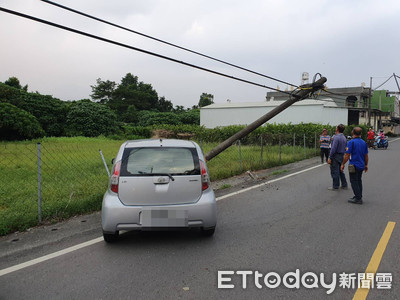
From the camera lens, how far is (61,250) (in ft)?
13.8

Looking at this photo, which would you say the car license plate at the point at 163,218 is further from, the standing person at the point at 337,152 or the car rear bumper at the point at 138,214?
the standing person at the point at 337,152

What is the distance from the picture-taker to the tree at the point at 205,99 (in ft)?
272

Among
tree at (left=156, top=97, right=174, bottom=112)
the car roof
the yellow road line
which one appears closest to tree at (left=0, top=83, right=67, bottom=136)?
the car roof

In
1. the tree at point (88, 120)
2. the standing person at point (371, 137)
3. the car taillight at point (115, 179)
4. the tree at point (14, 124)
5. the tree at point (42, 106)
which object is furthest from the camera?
the tree at point (88, 120)

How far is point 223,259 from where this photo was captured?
12.8 ft

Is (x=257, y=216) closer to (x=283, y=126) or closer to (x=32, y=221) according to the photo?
(x=32, y=221)

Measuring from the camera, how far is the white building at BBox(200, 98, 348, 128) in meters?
30.8

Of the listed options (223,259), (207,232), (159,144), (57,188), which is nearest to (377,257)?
(223,259)

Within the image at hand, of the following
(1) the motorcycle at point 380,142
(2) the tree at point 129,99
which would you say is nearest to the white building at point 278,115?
(1) the motorcycle at point 380,142

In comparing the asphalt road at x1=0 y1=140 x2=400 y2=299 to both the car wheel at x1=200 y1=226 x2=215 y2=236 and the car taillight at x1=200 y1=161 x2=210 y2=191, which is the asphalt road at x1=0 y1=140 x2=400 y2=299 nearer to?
the car wheel at x1=200 y1=226 x2=215 y2=236

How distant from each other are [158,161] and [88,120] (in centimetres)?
3330

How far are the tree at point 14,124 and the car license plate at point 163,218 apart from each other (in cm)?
2445

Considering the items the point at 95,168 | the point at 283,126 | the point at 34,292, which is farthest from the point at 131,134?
the point at 34,292

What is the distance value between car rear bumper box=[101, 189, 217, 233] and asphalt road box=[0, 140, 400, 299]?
337mm
